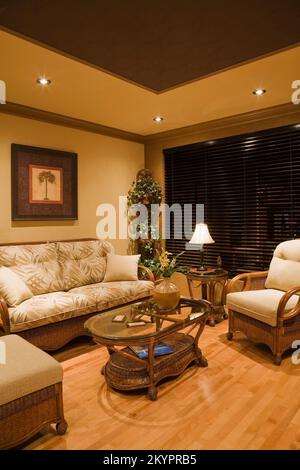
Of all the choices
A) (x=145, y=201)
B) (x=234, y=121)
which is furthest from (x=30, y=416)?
(x=234, y=121)

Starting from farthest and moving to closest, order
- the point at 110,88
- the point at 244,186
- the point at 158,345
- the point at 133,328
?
1. the point at 244,186
2. the point at 110,88
3. the point at 158,345
4. the point at 133,328

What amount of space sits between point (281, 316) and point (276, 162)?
201 centimetres

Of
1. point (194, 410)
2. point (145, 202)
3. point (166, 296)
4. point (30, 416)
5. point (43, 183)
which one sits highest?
point (43, 183)

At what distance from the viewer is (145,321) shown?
8.61 ft

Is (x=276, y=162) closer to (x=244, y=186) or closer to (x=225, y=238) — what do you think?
(x=244, y=186)

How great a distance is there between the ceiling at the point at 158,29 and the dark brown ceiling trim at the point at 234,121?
58.0 inches

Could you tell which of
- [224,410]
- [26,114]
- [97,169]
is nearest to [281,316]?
[224,410]

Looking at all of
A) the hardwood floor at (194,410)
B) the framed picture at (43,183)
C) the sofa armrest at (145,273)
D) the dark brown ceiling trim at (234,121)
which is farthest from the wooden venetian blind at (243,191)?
the framed picture at (43,183)

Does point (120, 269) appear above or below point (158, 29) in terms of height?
below

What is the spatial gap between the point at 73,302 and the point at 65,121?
243 centimetres

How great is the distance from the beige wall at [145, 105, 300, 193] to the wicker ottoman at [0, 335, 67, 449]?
3.68 meters

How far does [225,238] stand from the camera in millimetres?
4543

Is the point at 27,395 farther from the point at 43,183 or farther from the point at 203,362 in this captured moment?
the point at 43,183

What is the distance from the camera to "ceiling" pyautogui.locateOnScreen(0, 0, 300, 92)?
192 cm
